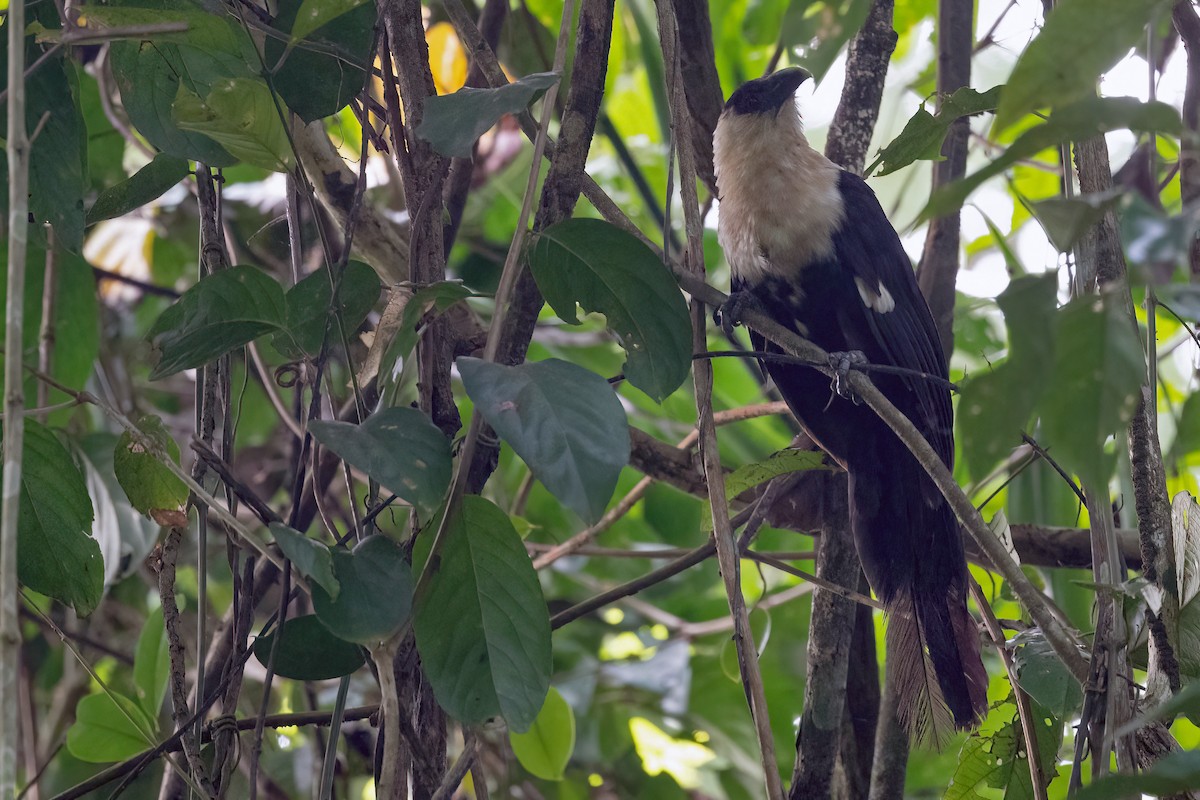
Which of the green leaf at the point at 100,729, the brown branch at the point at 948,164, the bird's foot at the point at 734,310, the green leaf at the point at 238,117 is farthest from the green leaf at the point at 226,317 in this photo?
the brown branch at the point at 948,164

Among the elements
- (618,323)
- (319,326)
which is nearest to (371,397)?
(319,326)

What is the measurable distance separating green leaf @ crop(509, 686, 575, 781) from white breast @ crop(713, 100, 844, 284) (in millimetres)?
801

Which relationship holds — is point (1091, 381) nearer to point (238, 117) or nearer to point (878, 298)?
point (238, 117)


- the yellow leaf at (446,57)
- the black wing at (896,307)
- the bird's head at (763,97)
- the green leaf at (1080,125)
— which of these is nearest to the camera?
the green leaf at (1080,125)

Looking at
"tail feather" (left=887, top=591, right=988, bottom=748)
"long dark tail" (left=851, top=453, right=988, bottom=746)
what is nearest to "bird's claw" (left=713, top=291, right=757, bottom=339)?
"long dark tail" (left=851, top=453, right=988, bottom=746)

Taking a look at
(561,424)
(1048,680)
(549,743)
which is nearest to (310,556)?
(561,424)

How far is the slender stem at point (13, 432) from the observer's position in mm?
640

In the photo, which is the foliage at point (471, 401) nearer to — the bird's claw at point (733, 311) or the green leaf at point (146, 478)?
the green leaf at point (146, 478)

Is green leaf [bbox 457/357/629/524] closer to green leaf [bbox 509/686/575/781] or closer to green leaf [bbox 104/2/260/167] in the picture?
green leaf [bbox 104/2/260/167]

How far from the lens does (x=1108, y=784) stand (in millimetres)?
569

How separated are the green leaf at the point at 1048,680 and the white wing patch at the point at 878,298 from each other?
0.69m

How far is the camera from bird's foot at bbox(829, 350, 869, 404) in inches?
47.9

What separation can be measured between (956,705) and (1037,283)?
3.19 ft

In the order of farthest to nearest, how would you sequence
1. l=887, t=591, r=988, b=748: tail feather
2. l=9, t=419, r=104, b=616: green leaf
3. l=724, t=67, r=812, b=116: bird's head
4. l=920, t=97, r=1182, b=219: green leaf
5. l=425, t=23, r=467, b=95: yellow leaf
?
1. l=425, t=23, r=467, b=95: yellow leaf
2. l=724, t=67, r=812, b=116: bird's head
3. l=887, t=591, r=988, b=748: tail feather
4. l=9, t=419, r=104, b=616: green leaf
5. l=920, t=97, r=1182, b=219: green leaf
